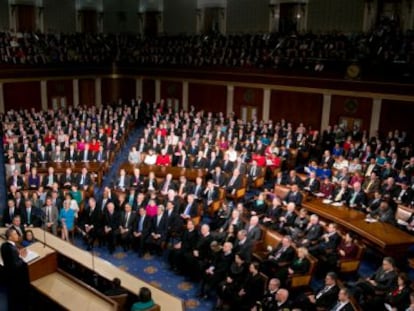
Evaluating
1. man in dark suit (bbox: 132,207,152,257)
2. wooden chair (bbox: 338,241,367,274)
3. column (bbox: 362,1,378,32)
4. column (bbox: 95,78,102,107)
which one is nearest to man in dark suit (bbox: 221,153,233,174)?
man in dark suit (bbox: 132,207,152,257)

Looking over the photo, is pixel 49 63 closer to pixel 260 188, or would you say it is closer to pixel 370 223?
pixel 260 188

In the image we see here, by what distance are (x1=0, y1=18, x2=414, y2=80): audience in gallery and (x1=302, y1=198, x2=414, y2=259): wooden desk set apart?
27.4ft

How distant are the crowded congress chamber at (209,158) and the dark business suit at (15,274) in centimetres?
2

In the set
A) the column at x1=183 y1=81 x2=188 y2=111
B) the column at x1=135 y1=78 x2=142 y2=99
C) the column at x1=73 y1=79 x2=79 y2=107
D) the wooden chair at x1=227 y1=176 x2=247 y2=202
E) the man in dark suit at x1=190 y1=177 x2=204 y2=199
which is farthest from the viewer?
the column at x1=135 y1=78 x2=142 y2=99

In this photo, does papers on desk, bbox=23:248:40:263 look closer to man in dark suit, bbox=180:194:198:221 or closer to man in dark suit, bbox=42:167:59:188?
man in dark suit, bbox=180:194:198:221

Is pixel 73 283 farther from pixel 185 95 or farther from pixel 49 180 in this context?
pixel 185 95

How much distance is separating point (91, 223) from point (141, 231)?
1213mm

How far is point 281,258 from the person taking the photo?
8.05 metres

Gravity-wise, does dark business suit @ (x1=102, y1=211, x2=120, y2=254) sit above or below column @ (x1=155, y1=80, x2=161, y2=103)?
below

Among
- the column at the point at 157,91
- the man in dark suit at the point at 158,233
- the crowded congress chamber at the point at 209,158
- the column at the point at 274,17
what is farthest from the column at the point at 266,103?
the man in dark suit at the point at 158,233

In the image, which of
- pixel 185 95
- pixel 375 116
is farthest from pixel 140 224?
pixel 185 95

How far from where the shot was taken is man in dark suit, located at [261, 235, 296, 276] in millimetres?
7953

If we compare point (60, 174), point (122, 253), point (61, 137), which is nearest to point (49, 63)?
point (61, 137)

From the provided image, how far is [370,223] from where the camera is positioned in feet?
30.8
